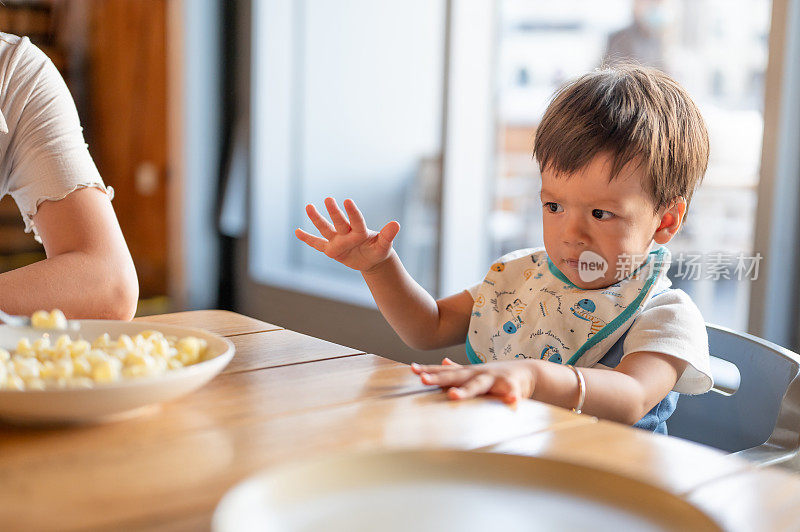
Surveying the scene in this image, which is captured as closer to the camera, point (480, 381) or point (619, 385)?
point (480, 381)

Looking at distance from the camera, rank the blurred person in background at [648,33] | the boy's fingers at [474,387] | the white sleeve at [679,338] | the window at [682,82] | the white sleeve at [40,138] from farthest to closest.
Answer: the blurred person in background at [648,33] < the window at [682,82] < the white sleeve at [40,138] < the white sleeve at [679,338] < the boy's fingers at [474,387]

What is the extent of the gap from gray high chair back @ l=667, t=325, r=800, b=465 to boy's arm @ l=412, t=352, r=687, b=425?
0.12 m

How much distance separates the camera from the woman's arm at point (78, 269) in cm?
113

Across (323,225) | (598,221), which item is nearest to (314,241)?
(323,225)

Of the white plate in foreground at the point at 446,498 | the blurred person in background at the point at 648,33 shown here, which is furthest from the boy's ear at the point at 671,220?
the blurred person in background at the point at 648,33

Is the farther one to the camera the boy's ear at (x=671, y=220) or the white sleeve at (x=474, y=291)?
the white sleeve at (x=474, y=291)

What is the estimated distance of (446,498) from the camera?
56 centimetres

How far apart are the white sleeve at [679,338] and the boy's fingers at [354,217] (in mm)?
420

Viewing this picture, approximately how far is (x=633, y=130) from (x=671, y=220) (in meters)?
0.18

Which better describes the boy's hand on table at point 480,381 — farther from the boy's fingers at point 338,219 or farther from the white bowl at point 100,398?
the boy's fingers at point 338,219

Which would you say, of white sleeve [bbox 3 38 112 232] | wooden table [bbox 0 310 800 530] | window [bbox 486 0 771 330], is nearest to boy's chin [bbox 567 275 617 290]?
wooden table [bbox 0 310 800 530]

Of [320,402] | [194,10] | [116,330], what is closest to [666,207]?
[320,402]

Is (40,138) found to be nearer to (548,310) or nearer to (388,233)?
(388,233)

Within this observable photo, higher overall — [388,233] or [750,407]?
[388,233]
